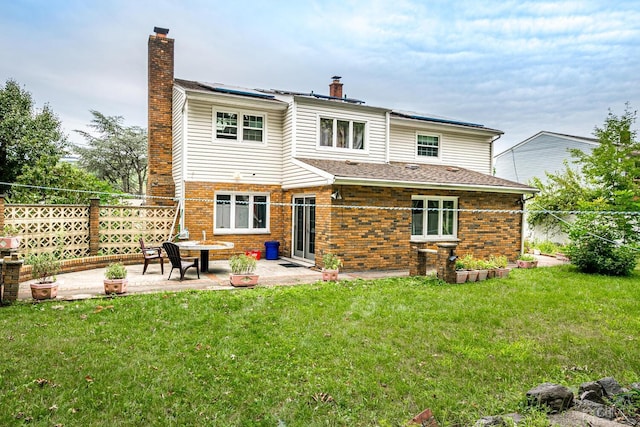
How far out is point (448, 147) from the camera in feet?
57.7

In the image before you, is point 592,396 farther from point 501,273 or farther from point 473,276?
point 501,273

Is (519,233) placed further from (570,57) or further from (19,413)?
(19,413)

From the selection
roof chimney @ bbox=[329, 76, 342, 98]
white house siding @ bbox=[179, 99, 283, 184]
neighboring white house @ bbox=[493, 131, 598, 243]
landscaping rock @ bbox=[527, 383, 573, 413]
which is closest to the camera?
landscaping rock @ bbox=[527, 383, 573, 413]

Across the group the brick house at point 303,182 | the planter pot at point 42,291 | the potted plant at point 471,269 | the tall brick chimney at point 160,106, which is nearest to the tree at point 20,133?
the tall brick chimney at point 160,106

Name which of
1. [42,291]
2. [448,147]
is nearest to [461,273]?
[42,291]

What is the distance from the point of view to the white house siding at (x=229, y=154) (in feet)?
44.2

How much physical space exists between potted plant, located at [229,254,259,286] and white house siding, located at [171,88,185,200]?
562 cm

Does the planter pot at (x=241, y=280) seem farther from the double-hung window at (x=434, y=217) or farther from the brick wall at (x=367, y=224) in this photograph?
the double-hung window at (x=434, y=217)

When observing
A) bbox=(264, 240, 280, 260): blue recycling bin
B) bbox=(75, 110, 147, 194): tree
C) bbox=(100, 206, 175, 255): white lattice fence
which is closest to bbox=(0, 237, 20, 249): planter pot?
bbox=(100, 206, 175, 255): white lattice fence

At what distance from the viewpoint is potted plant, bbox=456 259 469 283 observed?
9826mm

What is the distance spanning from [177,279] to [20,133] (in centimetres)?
1331

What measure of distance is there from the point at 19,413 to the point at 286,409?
2.32 m

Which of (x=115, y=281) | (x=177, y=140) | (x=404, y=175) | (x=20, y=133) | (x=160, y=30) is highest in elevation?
(x=160, y=30)

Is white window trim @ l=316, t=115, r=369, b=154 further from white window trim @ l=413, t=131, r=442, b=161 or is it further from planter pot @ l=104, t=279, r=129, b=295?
planter pot @ l=104, t=279, r=129, b=295
